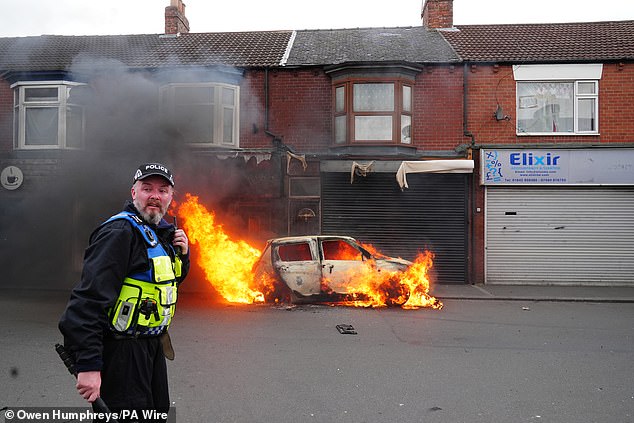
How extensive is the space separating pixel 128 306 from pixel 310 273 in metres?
6.97

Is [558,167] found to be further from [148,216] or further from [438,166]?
[148,216]

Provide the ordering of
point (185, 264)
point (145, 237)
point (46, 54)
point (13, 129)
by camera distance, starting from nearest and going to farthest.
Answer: point (145, 237) < point (185, 264) < point (13, 129) < point (46, 54)

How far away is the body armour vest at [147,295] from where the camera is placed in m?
2.36

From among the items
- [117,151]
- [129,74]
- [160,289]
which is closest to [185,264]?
[160,289]

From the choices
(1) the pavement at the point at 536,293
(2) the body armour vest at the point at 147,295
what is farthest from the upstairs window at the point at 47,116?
(2) the body armour vest at the point at 147,295

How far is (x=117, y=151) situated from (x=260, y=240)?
4.02 meters

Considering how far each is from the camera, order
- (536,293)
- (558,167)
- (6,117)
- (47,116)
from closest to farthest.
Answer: (536,293), (558,167), (47,116), (6,117)

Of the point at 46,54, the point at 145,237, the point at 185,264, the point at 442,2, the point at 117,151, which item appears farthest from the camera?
the point at 442,2

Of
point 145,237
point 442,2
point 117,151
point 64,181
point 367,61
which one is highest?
point 442,2

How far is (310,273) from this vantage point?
9258mm

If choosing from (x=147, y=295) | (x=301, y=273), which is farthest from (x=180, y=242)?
(x=301, y=273)

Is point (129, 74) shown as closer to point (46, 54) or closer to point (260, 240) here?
point (46, 54)

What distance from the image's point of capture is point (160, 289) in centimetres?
246

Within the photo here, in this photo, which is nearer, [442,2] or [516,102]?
[516,102]
